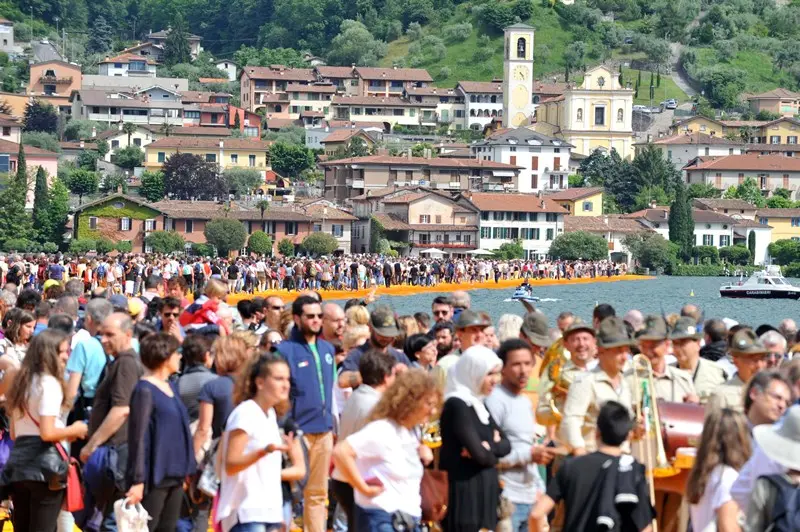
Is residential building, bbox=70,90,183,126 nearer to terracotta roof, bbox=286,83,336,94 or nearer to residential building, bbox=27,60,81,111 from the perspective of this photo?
residential building, bbox=27,60,81,111

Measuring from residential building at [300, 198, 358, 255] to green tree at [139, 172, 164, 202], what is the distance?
14192 millimetres

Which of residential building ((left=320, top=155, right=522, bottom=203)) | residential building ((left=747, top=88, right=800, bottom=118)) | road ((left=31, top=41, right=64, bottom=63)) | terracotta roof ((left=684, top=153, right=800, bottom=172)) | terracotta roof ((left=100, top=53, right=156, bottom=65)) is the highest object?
road ((left=31, top=41, right=64, bottom=63))

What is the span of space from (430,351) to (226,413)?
2.30 metres

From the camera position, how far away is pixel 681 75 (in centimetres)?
17688

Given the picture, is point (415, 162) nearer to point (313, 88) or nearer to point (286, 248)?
point (286, 248)

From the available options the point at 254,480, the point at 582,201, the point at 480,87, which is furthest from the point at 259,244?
the point at 254,480

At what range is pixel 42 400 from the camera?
980cm

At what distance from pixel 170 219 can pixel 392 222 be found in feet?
46.2

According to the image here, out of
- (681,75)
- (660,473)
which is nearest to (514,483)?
(660,473)

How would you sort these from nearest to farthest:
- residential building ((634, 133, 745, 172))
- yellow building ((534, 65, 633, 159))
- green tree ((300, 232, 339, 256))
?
1. green tree ((300, 232, 339, 256))
2. residential building ((634, 133, 745, 172))
3. yellow building ((534, 65, 633, 159))

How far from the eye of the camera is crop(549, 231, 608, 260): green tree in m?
101

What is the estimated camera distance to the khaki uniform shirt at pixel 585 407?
30.7 feet

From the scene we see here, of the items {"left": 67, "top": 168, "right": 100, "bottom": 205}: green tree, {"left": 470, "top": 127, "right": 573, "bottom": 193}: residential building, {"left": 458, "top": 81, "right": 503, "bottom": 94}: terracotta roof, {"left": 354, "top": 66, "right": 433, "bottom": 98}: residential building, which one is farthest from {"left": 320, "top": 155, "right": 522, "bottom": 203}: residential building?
{"left": 354, "top": 66, "right": 433, "bottom": 98}: residential building

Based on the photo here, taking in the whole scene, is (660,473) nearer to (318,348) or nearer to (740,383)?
(740,383)
